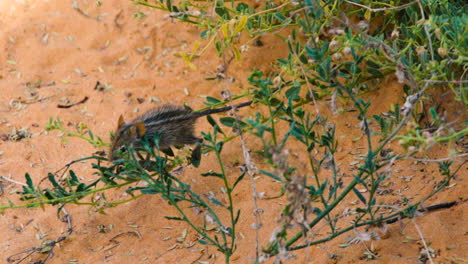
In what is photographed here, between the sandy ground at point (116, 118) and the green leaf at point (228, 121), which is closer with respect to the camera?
the green leaf at point (228, 121)

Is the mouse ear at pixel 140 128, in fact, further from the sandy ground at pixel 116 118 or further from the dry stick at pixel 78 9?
the dry stick at pixel 78 9

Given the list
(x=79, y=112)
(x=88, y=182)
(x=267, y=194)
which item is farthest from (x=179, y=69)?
(x=267, y=194)

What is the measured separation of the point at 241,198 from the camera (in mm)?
3127

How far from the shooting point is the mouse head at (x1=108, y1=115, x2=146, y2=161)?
312 centimetres

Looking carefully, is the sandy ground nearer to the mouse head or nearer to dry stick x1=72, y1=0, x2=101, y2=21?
dry stick x1=72, y1=0, x2=101, y2=21

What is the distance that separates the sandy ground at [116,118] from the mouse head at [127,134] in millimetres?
310

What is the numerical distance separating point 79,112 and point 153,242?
1.44 metres

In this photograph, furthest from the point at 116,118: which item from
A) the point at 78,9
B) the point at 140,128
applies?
the point at 78,9

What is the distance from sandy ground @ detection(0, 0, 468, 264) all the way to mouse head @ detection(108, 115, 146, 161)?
0.31 meters

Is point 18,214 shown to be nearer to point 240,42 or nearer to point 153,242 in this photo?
point 153,242

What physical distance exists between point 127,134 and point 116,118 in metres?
0.73

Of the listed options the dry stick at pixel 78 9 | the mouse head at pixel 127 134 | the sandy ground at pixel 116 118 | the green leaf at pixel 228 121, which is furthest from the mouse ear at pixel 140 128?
the dry stick at pixel 78 9

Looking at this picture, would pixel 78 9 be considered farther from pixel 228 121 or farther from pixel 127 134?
pixel 228 121

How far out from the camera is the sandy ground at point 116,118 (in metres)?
2.70
